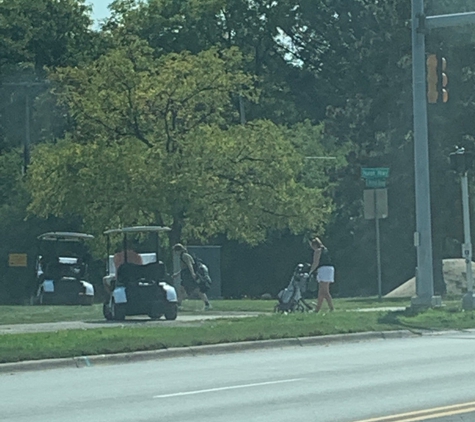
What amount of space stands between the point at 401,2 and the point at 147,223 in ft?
45.3

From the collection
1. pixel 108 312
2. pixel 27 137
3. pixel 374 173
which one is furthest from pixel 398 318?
pixel 27 137

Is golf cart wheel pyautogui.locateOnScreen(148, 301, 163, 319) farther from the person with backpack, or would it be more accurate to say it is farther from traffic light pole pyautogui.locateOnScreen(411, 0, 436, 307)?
traffic light pole pyautogui.locateOnScreen(411, 0, 436, 307)

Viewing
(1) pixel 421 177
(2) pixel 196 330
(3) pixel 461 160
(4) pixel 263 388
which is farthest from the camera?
(3) pixel 461 160

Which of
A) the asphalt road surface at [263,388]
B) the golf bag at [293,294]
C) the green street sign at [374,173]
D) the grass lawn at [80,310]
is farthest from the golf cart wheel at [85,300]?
the asphalt road surface at [263,388]

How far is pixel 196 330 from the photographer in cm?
2148

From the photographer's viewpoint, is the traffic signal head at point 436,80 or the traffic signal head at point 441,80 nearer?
the traffic signal head at point 436,80

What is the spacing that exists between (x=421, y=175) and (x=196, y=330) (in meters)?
7.39

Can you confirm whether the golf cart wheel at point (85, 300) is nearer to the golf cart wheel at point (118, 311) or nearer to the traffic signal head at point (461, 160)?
the golf cart wheel at point (118, 311)

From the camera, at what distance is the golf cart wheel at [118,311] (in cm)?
2508

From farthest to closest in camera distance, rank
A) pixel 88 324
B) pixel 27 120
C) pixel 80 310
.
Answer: pixel 27 120, pixel 80 310, pixel 88 324

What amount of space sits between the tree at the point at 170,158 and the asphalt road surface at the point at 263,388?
1423cm

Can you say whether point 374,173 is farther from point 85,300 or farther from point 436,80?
point 85,300

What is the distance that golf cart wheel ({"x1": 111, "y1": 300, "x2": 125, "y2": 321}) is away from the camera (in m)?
25.1

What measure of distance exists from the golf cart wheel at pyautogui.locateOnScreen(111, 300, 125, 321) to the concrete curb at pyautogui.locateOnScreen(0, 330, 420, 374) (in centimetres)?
523
